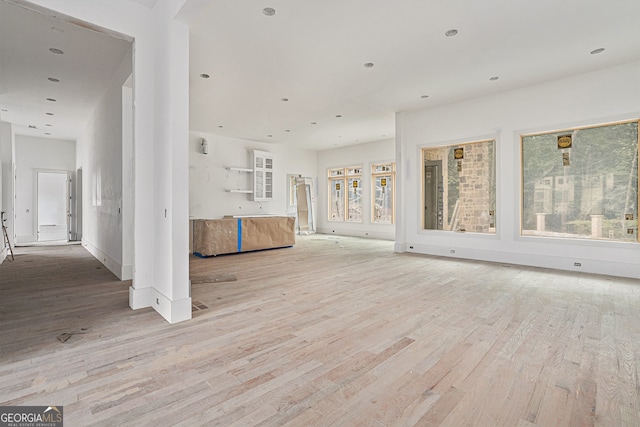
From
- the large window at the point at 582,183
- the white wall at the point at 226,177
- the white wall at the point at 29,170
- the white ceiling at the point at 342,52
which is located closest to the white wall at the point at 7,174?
the white ceiling at the point at 342,52

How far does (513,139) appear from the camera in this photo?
5457mm

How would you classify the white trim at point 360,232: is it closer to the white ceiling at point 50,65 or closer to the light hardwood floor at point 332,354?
the light hardwood floor at point 332,354

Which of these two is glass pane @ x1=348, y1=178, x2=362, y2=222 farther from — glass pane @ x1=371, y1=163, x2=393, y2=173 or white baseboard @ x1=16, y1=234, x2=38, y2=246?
white baseboard @ x1=16, y1=234, x2=38, y2=246

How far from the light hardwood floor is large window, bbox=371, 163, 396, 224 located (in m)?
5.76

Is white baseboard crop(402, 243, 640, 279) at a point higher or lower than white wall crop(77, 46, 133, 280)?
lower

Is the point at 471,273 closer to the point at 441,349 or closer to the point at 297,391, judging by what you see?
the point at 441,349

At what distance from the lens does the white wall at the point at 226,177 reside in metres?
8.62

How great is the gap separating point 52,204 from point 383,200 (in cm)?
1158

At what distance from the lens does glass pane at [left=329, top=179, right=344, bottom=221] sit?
11.1 metres

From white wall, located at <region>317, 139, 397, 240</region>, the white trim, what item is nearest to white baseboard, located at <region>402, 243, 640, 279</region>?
the white trim

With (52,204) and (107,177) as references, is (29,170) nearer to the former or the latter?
(52,204)

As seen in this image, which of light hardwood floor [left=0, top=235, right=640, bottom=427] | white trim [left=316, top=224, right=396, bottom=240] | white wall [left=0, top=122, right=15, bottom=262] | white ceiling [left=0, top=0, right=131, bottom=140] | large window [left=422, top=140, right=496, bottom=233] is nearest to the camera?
light hardwood floor [left=0, top=235, right=640, bottom=427]

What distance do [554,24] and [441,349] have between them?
150 inches

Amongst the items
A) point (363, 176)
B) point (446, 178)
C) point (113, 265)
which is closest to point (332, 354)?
point (113, 265)
